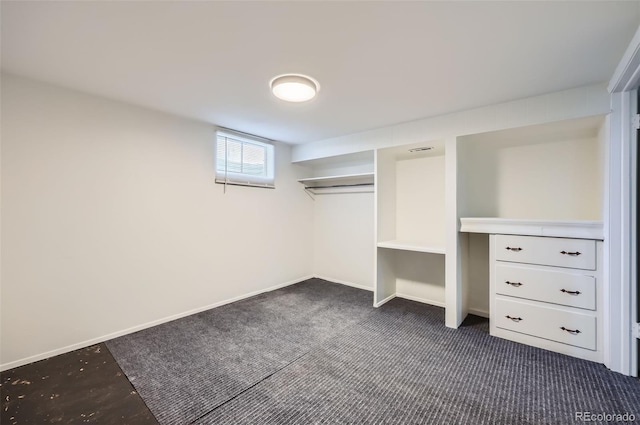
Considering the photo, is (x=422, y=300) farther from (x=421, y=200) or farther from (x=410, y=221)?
(x=421, y=200)

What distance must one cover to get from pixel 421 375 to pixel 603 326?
154 cm

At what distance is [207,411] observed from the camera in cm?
163

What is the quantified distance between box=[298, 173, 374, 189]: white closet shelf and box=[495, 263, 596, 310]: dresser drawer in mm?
2017

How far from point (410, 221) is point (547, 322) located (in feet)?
5.82

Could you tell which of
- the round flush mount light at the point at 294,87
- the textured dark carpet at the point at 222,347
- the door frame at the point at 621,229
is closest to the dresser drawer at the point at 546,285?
the door frame at the point at 621,229

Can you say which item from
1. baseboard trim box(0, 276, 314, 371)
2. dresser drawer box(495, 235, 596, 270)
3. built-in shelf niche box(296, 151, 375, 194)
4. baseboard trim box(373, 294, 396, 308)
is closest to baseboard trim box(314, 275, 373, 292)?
baseboard trim box(373, 294, 396, 308)

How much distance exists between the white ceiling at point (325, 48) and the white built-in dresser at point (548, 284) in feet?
4.03

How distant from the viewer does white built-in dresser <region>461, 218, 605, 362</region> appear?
2176mm

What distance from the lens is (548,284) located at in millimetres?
2361

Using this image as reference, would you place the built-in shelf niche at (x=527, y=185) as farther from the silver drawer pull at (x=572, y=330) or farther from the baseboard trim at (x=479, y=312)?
the silver drawer pull at (x=572, y=330)

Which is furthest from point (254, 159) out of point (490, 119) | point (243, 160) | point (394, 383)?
point (394, 383)

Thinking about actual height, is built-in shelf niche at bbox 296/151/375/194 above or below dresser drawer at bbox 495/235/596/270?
above

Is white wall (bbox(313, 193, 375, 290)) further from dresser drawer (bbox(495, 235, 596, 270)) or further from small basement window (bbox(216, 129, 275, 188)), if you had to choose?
dresser drawer (bbox(495, 235, 596, 270))

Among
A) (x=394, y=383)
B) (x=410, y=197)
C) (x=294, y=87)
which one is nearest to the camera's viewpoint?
(x=394, y=383)
